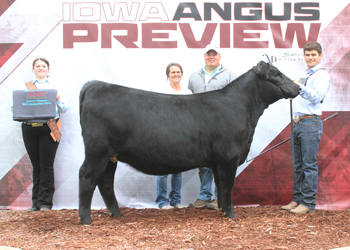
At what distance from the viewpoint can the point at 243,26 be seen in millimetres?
5355

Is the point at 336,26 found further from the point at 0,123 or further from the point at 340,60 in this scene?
the point at 0,123

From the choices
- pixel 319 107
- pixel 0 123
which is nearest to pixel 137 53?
pixel 0 123

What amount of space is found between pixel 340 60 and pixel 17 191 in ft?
17.7

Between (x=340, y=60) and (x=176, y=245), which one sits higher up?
(x=340, y=60)

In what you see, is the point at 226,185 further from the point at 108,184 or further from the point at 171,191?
the point at 108,184

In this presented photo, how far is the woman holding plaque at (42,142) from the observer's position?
16.1 ft

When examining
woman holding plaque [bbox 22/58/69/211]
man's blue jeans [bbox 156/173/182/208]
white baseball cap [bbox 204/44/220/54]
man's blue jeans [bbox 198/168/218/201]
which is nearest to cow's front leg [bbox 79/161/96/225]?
woman holding plaque [bbox 22/58/69/211]

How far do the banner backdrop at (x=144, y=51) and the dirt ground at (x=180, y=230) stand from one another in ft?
2.47

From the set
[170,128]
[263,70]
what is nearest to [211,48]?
[263,70]

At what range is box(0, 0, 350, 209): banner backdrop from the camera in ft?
17.4

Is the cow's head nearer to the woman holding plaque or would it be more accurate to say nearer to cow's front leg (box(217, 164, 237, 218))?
cow's front leg (box(217, 164, 237, 218))

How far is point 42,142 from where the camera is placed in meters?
4.93

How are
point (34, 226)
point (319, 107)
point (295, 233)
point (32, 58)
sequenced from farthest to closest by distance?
point (32, 58)
point (319, 107)
point (34, 226)
point (295, 233)

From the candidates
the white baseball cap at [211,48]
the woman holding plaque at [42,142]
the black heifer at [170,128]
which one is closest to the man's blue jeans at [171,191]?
the black heifer at [170,128]
